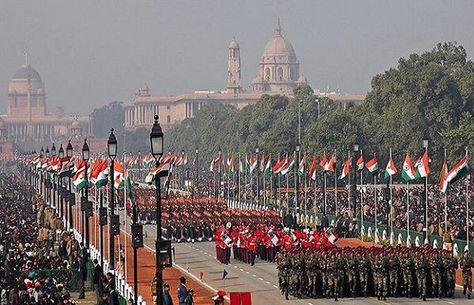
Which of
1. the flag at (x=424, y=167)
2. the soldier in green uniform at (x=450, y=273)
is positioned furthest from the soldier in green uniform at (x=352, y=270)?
the flag at (x=424, y=167)

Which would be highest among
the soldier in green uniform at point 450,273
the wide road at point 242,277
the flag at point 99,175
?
the flag at point 99,175

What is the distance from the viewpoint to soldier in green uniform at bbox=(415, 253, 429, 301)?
4275 cm

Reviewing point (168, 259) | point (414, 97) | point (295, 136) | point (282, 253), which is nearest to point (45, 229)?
point (282, 253)

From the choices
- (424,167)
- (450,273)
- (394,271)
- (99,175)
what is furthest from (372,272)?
(99,175)

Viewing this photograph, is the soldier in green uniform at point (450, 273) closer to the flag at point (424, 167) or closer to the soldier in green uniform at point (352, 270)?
the soldier in green uniform at point (352, 270)

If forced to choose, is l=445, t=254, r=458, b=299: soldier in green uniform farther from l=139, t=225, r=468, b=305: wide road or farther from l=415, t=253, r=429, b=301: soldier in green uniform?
l=415, t=253, r=429, b=301: soldier in green uniform

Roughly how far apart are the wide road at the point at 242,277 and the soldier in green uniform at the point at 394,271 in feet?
1.30

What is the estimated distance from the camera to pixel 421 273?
141 feet

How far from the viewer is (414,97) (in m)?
127

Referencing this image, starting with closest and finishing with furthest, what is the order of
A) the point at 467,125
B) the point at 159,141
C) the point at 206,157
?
the point at 159,141 < the point at 467,125 < the point at 206,157

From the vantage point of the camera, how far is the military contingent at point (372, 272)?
43000 mm

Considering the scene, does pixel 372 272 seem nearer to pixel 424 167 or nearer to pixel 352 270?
pixel 352 270

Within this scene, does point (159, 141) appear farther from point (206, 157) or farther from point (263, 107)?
point (206, 157)

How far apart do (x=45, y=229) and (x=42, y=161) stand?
40.3 m
